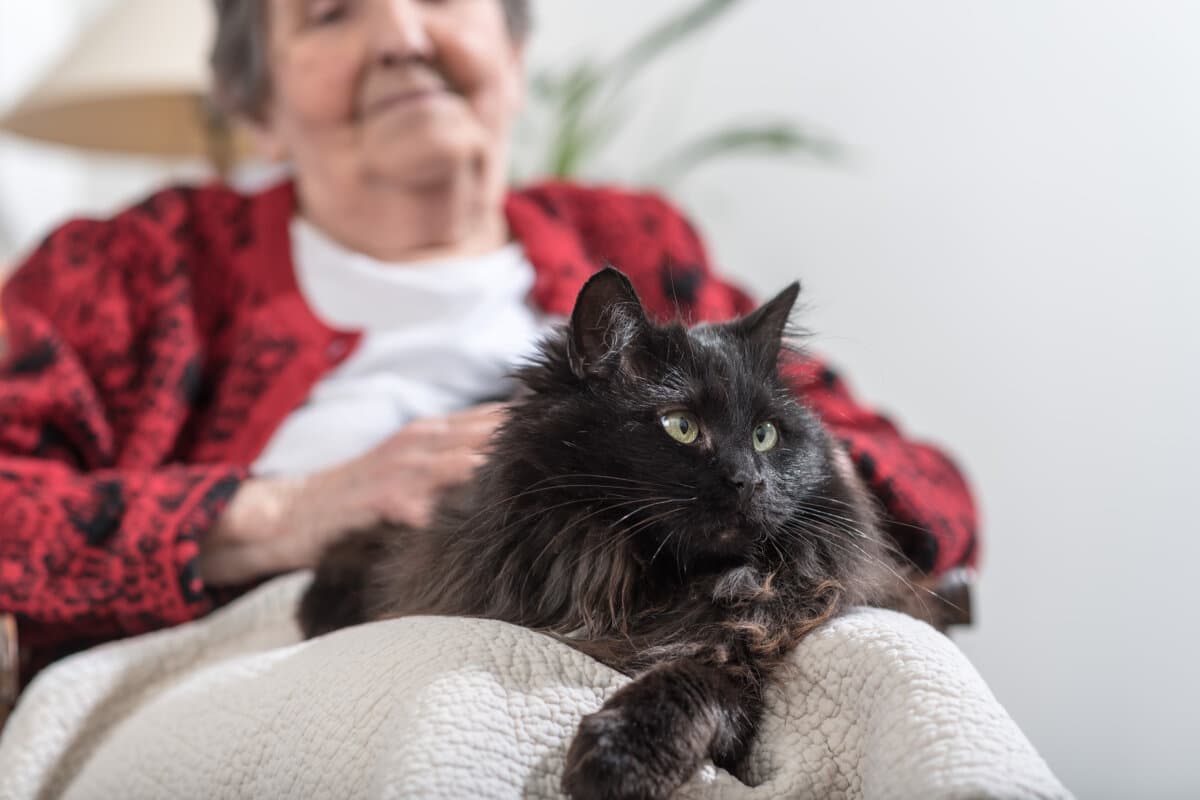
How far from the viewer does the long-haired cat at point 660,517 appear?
81 cm

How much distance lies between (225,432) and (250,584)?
279 millimetres

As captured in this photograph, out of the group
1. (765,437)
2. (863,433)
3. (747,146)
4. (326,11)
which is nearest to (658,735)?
(765,437)

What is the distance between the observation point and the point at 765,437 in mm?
887

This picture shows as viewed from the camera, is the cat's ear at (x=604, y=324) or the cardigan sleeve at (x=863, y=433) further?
the cardigan sleeve at (x=863, y=433)

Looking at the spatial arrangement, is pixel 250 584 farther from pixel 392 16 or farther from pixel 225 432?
pixel 392 16

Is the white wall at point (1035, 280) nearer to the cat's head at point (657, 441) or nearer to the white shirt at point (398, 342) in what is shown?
the white shirt at point (398, 342)

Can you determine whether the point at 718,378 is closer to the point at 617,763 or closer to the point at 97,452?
the point at 617,763

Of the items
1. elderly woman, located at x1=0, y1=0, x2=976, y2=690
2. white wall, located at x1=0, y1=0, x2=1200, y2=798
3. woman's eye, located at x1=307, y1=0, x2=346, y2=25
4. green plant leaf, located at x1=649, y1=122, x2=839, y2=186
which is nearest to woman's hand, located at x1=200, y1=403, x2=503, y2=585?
elderly woman, located at x1=0, y1=0, x2=976, y2=690

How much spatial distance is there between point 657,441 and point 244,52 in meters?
1.32

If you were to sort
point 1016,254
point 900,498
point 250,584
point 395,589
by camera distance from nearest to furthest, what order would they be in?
1. point 395,589
2. point 900,498
3. point 250,584
4. point 1016,254

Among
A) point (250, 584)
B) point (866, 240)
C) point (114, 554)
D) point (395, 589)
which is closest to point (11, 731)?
point (114, 554)

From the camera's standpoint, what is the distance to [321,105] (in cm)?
155

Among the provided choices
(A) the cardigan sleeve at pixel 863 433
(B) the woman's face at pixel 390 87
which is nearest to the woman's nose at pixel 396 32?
(B) the woman's face at pixel 390 87

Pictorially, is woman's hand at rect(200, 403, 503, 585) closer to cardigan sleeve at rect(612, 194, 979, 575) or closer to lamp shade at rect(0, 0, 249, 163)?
cardigan sleeve at rect(612, 194, 979, 575)
